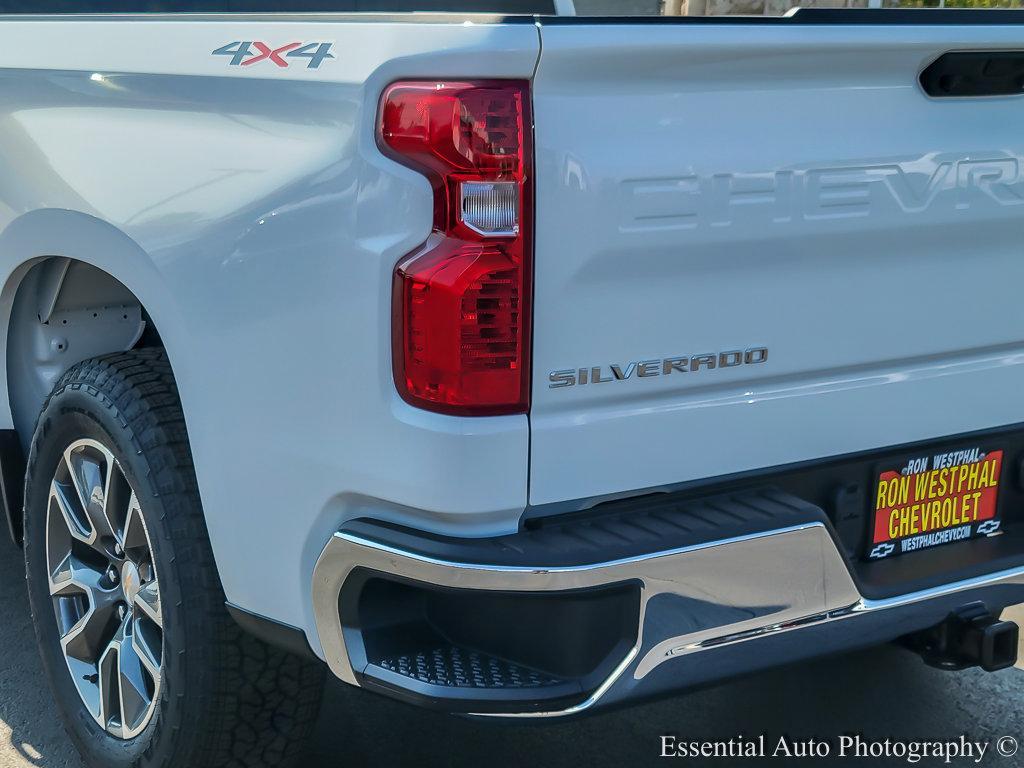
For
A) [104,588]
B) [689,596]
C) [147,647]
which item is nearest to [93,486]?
[104,588]

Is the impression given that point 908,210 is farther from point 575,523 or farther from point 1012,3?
point 1012,3

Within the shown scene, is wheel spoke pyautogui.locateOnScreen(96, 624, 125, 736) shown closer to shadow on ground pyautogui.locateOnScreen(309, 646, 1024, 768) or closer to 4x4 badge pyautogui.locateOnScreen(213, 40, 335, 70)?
shadow on ground pyautogui.locateOnScreen(309, 646, 1024, 768)

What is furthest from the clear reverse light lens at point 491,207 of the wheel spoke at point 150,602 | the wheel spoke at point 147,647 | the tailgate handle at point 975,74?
the wheel spoke at point 147,647

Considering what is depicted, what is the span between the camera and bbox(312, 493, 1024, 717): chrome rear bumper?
1886 mm

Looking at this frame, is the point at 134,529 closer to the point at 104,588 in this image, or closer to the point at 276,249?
the point at 104,588

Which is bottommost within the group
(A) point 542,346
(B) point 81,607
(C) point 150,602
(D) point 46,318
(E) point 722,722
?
(E) point 722,722

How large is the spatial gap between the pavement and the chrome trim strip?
0.83 m

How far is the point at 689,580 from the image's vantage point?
1.97 metres

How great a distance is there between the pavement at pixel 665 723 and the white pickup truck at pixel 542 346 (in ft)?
1.59

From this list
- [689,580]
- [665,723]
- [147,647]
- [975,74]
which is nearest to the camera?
[689,580]

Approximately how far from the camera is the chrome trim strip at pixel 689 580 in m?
1.88

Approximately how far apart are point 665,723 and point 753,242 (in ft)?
4.69

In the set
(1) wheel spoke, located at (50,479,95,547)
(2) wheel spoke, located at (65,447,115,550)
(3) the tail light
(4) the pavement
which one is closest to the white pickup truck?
(3) the tail light

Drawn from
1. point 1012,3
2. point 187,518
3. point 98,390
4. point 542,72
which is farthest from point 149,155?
point 1012,3
